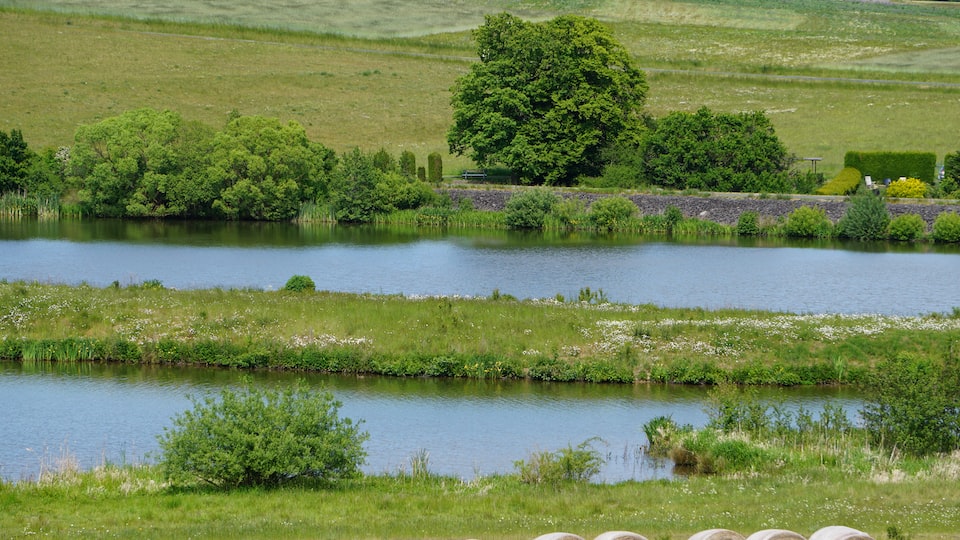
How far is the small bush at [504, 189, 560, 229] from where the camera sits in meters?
63.7

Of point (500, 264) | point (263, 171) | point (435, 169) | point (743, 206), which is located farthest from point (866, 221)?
point (263, 171)

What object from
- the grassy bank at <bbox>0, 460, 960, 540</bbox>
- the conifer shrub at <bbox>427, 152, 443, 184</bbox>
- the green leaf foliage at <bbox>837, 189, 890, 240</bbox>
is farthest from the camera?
the conifer shrub at <bbox>427, 152, 443, 184</bbox>

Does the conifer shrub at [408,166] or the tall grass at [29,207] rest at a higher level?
the conifer shrub at [408,166]

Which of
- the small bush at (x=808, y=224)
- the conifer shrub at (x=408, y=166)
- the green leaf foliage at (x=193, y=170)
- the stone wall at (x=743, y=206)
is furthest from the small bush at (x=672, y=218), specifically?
the green leaf foliage at (x=193, y=170)

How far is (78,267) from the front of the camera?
44250 mm

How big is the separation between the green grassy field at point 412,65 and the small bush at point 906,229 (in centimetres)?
1828

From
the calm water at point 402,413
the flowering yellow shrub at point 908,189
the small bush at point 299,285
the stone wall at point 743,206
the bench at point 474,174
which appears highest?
the bench at point 474,174

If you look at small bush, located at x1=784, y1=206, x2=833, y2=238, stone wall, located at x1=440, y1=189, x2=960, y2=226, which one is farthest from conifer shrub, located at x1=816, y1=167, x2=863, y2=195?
small bush, located at x1=784, y1=206, x2=833, y2=238

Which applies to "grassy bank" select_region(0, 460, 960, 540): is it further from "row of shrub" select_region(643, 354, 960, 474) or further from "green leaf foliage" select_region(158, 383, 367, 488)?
"row of shrub" select_region(643, 354, 960, 474)

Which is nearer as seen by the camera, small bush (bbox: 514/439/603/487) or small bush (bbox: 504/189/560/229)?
small bush (bbox: 514/439/603/487)

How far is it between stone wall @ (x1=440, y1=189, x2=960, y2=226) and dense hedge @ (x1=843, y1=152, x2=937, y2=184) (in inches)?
299

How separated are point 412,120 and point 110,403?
66443mm

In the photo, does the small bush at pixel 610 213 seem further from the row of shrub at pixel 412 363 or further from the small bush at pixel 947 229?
the row of shrub at pixel 412 363

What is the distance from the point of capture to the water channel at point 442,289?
2441 cm
